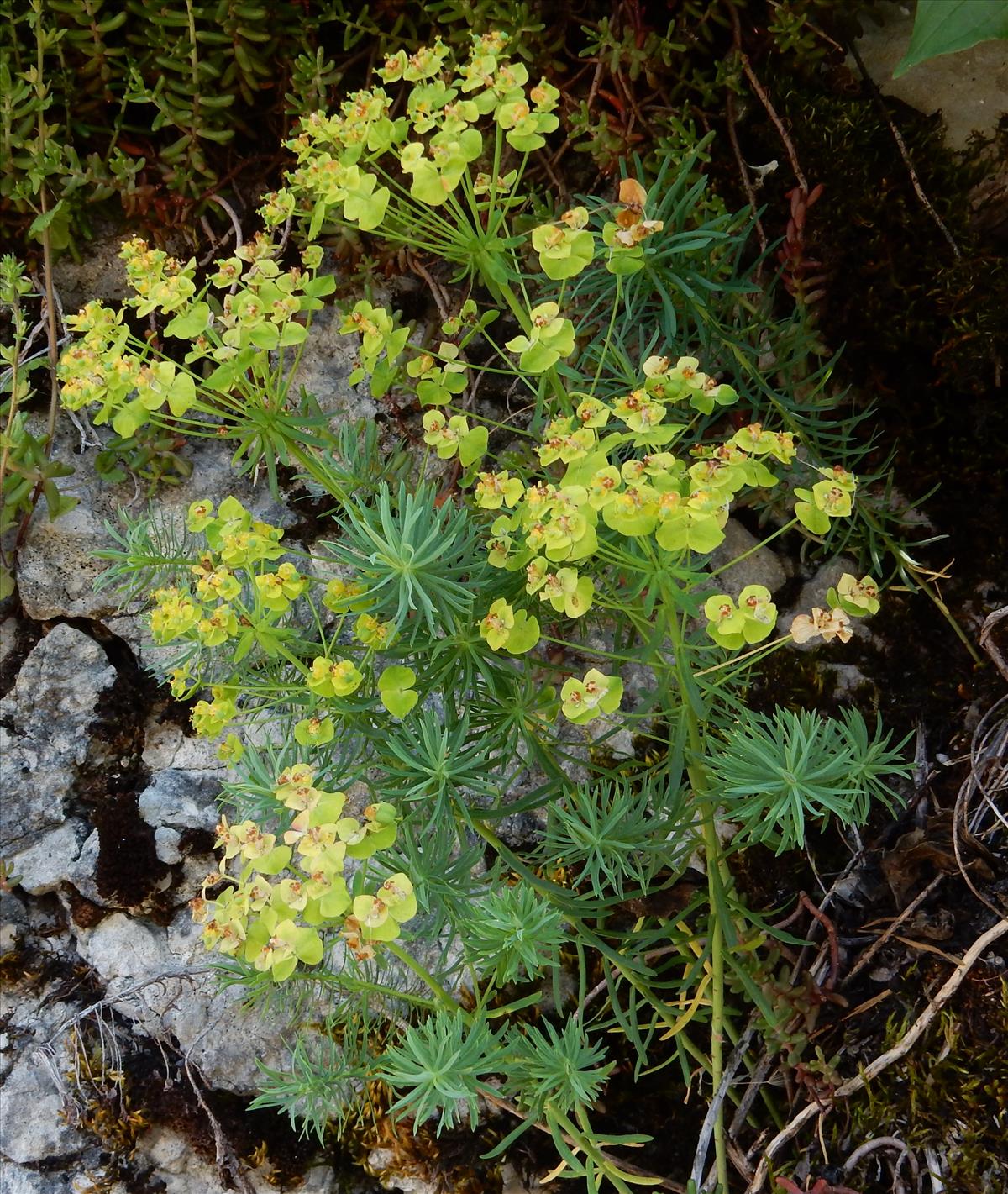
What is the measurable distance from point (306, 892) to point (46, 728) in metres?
1.00

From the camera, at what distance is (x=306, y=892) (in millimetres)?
1020

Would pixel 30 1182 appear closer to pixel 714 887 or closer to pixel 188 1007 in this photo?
pixel 188 1007

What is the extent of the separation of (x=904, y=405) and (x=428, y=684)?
111 cm

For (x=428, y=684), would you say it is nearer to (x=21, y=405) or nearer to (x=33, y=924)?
(x=33, y=924)

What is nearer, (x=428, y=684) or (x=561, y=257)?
(x=561, y=257)

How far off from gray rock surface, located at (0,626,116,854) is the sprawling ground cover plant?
32 cm

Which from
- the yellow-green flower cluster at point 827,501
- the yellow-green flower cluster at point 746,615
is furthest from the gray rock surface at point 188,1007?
the yellow-green flower cluster at point 827,501

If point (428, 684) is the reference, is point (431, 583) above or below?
above

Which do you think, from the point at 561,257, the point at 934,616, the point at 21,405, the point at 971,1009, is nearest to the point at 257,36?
the point at 21,405

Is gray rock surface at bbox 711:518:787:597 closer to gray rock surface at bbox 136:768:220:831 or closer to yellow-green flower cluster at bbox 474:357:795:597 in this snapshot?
yellow-green flower cluster at bbox 474:357:795:597

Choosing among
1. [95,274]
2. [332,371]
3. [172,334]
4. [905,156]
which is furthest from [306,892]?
[905,156]

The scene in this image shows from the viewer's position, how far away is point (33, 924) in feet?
5.78

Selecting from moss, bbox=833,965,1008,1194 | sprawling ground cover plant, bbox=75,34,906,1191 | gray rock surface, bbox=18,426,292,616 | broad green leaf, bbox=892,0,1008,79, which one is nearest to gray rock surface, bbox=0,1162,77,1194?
sprawling ground cover plant, bbox=75,34,906,1191

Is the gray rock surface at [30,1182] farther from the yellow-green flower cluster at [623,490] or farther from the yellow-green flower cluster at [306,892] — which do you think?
the yellow-green flower cluster at [623,490]
